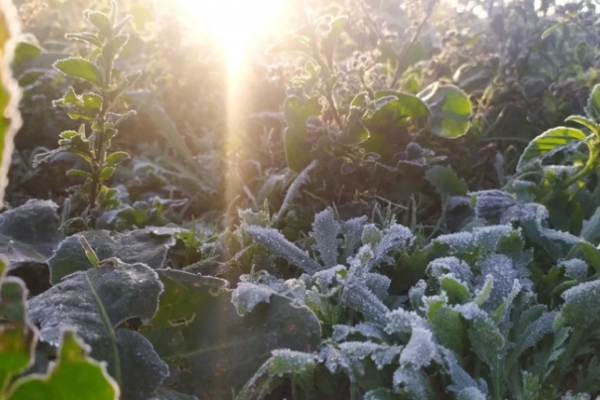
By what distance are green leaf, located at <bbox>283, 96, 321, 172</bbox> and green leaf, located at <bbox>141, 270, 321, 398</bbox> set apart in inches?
33.2

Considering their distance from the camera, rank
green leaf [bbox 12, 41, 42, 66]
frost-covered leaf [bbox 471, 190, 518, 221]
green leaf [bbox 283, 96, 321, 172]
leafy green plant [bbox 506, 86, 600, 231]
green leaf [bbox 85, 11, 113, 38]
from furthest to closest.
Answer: green leaf [bbox 12, 41, 42, 66], green leaf [bbox 283, 96, 321, 172], leafy green plant [bbox 506, 86, 600, 231], frost-covered leaf [bbox 471, 190, 518, 221], green leaf [bbox 85, 11, 113, 38]

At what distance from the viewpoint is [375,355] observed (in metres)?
1.14

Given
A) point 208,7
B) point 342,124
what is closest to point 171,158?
point 342,124

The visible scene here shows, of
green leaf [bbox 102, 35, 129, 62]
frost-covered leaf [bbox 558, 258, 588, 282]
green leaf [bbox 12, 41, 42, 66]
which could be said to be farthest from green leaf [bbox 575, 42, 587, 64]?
green leaf [bbox 12, 41, 42, 66]

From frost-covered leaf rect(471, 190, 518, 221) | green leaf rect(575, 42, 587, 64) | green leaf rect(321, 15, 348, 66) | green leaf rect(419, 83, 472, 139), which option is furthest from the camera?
green leaf rect(575, 42, 587, 64)

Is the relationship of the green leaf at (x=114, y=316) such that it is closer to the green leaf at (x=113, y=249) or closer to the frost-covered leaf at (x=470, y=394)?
the green leaf at (x=113, y=249)

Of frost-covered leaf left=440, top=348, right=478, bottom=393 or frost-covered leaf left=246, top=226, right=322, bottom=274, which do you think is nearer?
frost-covered leaf left=440, top=348, right=478, bottom=393

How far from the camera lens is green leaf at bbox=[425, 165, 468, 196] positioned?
1.96 meters

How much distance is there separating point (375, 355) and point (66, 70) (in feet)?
3.47

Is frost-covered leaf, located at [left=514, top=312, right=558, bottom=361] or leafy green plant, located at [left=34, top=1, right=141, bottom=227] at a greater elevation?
leafy green plant, located at [left=34, top=1, right=141, bottom=227]

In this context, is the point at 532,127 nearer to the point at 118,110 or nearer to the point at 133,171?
the point at 133,171

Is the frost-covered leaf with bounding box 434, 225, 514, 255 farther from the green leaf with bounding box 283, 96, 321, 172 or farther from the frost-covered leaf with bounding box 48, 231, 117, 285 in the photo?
the frost-covered leaf with bounding box 48, 231, 117, 285

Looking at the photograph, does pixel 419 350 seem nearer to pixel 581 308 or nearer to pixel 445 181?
pixel 581 308

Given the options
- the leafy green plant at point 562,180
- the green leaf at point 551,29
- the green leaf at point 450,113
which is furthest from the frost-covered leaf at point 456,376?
the green leaf at point 551,29
